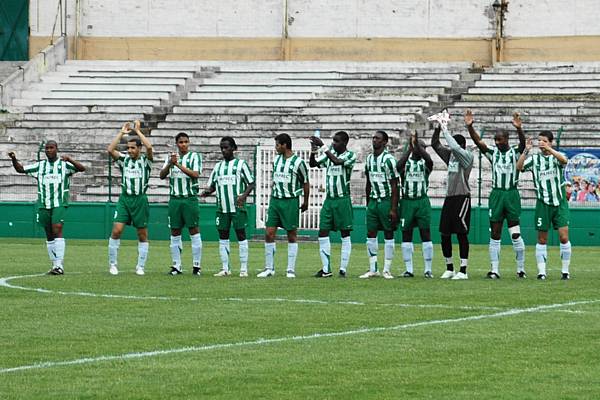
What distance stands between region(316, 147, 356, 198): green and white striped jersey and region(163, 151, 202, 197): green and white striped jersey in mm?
1813

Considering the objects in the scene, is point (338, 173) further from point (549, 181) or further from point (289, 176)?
point (549, 181)

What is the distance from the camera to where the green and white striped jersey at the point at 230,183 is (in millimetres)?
21141

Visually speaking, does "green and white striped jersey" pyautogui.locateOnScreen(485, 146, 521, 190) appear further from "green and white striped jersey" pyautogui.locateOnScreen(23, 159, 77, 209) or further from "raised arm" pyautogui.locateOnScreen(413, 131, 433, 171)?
"green and white striped jersey" pyautogui.locateOnScreen(23, 159, 77, 209)

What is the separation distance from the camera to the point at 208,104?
143 feet

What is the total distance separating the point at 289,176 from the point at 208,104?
900 inches

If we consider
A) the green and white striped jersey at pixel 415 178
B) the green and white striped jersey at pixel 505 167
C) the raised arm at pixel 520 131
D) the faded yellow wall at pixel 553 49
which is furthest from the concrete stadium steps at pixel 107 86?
the raised arm at pixel 520 131

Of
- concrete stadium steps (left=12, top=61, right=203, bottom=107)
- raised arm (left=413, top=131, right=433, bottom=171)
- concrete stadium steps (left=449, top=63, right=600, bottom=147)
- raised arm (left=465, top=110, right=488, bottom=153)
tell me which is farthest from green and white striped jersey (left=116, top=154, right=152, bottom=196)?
concrete stadium steps (left=12, top=61, right=203, bottom=107)

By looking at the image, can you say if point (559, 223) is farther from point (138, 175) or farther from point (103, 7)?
point (103, 7)

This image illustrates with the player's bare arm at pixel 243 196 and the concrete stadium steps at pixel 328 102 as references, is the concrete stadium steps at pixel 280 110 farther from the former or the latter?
the player's bare arm at pixel 243 196

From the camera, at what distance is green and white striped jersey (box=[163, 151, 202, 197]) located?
21344mm

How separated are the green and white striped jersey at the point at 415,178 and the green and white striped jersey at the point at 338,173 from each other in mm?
825

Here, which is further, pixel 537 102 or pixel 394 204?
pixel 537 102

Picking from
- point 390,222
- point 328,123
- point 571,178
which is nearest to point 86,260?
point 390,222

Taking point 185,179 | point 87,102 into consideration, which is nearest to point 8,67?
point 87,102
